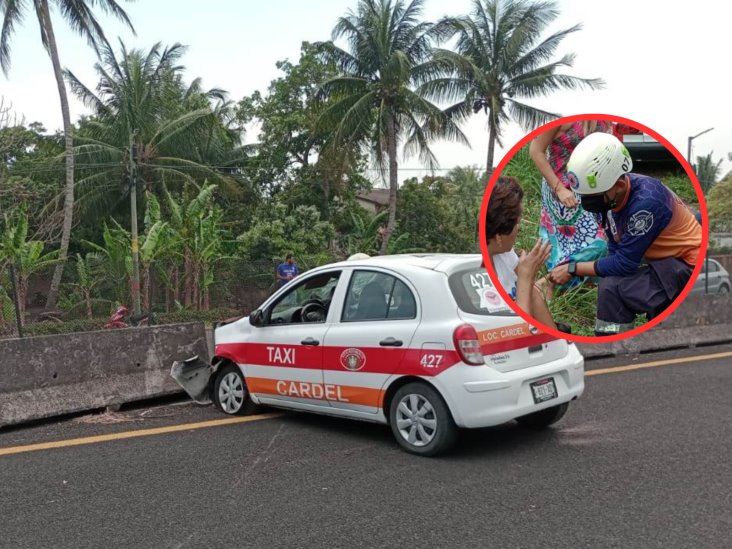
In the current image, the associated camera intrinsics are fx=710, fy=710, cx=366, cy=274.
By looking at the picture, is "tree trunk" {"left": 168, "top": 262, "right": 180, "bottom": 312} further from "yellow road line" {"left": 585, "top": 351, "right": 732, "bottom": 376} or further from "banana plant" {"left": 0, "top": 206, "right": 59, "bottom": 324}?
"yellow road line" {"left": 585, "top": 351, "right": 732, "bottom": 376}

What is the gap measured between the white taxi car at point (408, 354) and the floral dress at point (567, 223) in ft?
11.9

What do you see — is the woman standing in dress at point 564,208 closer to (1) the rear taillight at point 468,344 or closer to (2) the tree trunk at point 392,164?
(1) the rear taillight at point 468,344

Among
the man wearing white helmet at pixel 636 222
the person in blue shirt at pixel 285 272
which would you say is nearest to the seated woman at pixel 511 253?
the man wearing white helmet at pixel 636 222

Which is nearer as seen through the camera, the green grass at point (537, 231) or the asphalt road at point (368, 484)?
the green grass at point (537, 231)

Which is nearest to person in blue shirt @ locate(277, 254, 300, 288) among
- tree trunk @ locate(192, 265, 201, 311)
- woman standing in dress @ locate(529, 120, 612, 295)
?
tree trunk @ locate(192, 265, 201, 311)

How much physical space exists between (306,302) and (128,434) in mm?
2008

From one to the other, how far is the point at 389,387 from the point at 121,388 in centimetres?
333

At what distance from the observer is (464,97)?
26.9m

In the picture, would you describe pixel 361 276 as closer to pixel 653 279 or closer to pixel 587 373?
pixel 587 373

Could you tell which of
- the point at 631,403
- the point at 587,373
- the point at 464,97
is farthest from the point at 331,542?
the point at 464,97

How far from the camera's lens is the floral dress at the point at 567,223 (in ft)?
3.28

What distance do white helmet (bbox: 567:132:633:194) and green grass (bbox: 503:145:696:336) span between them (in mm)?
66

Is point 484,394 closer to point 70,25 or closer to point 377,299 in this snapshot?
point 377,299

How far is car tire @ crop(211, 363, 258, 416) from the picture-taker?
6965 mm
